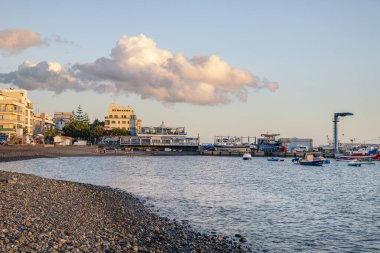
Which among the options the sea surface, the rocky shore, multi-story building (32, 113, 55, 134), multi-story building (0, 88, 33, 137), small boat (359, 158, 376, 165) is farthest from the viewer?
multi-story building (32, 113, 55, 134)

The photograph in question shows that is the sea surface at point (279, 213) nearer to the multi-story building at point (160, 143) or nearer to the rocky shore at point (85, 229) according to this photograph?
the rocky shore at point (85, 229)

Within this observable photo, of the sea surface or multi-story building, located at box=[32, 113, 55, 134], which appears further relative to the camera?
multi-story building, located at box=[32, 113, 55, 134]

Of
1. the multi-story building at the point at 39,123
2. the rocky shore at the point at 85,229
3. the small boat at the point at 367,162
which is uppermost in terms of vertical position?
the multi-story building at the point at 39,123

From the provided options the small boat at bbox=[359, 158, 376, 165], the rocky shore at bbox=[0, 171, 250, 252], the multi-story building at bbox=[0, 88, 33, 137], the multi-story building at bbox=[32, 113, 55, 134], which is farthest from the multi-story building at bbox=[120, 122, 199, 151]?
the rocky shore at bbox=[0, 171, 250, 252]

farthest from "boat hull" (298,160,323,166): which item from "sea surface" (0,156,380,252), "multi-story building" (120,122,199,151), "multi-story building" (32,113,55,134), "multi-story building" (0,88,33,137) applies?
"multi-story building" (32,113,55,134)

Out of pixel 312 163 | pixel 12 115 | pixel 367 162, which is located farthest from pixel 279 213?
pixel 12 115

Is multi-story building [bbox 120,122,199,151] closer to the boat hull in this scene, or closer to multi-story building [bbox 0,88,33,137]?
multi-story building [bbox 0,88,33,137]

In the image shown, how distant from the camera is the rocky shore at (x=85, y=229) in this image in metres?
14.7

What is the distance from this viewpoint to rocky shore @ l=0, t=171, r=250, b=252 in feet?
48.2

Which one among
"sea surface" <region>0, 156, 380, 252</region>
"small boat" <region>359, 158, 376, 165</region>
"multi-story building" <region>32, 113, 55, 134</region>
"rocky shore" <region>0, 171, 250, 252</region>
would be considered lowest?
"small boat" <region>359, 158, 376, 165</region>

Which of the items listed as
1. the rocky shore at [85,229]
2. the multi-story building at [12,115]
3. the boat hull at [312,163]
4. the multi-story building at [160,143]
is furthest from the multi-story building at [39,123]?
the rocky shore at [85,229]

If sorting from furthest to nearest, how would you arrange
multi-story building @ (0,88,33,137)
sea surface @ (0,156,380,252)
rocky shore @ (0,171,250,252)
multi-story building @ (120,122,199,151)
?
multi-story building @ (120,122,199,151)
multi-story building @ (0,88,33,137)
sea surface @ (0,156,380,252)
rocky shore @ (0,171,250,252)

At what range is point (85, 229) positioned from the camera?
18.1m

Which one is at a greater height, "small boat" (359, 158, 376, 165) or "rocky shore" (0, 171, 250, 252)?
"rocky shore" (0, 171, 250, 252)
